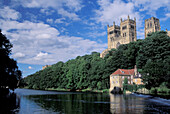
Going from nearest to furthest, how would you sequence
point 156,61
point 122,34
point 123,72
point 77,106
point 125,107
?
point 125,107 < point 77,106 < point 156,61 < point 123,72 < point 122,34

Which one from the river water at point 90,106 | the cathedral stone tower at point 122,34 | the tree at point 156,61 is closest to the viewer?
the river water at point 90,106

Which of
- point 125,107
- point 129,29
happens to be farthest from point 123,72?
point 129,29

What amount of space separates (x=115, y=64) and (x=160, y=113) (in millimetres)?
64030

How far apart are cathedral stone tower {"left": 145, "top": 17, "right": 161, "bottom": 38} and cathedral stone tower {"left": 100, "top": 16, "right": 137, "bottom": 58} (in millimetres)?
12564

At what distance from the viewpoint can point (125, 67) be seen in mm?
90500

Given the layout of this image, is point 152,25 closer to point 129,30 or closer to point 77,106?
point 129,30

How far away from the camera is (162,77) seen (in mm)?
54906

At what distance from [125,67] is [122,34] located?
87568 millimetres

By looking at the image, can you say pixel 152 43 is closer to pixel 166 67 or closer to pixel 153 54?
pixel 153 54

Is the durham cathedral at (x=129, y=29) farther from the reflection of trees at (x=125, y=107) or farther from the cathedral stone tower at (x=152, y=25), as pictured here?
the reflection of trees at (x=125, y=107)

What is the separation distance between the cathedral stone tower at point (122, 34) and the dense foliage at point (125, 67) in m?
51.9

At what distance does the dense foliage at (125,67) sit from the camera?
57.9 metres

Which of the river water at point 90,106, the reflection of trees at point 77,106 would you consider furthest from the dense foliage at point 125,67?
the reflection of trees at point 77,106

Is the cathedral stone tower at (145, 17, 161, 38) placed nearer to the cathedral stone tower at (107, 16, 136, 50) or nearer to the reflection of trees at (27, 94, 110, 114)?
the cathedral stone tower at (107, 16, 136, 50)
